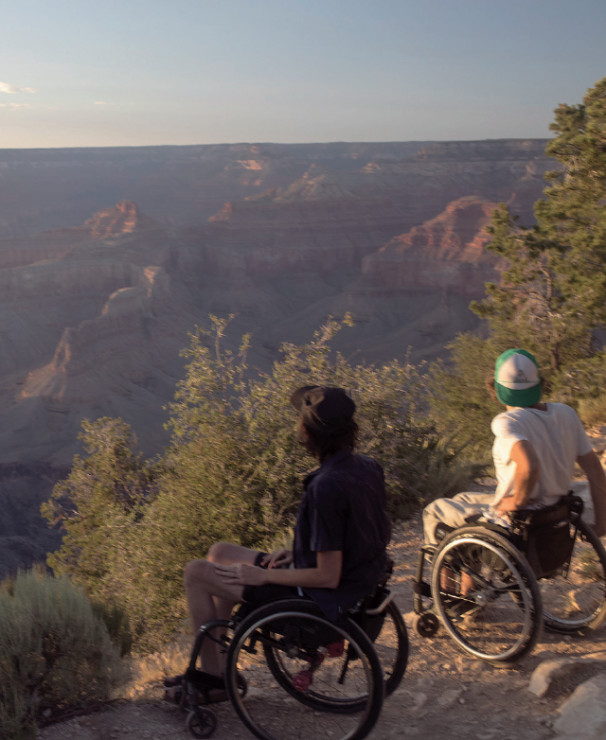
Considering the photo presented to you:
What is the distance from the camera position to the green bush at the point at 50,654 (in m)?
2.98

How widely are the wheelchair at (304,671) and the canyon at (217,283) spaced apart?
22652 mm

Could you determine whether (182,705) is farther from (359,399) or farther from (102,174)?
(102,174)

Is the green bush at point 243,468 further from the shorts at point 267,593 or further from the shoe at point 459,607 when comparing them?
the shorts at point 267,593

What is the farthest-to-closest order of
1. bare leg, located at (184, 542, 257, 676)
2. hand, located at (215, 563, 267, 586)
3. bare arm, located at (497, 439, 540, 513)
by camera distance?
bare arm, located at (497, 439, 540, 513), bare leg, located at (184, 542, 257, 676), hand, located at (215, 563, 267, 586)

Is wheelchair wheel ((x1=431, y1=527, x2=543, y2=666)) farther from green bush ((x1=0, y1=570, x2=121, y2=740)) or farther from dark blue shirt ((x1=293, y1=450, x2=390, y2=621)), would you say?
green bush ((x1=0, y1=570, x2=121, y2=740))

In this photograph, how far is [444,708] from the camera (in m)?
2.94

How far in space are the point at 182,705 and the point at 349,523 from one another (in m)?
1.11

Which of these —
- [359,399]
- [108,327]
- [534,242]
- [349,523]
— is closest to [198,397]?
[359,399]

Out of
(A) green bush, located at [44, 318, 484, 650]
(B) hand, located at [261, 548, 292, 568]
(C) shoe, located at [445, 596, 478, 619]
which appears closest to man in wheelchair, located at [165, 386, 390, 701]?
(B) hand, located at [261, 548, 292, 568]

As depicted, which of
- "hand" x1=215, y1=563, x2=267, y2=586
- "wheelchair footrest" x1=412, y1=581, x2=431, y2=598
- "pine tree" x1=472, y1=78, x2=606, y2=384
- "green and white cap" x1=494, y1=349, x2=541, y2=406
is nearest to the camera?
"hand" x1=215, y1=563, x2=267, y2=586

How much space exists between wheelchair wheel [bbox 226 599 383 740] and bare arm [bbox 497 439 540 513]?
3.14 ft

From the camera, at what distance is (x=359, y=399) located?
665cm

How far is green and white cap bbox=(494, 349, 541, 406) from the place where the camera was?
3.04 m

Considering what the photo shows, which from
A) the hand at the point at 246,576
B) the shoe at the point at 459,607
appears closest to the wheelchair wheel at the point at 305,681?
the hand at the point at 246,576
